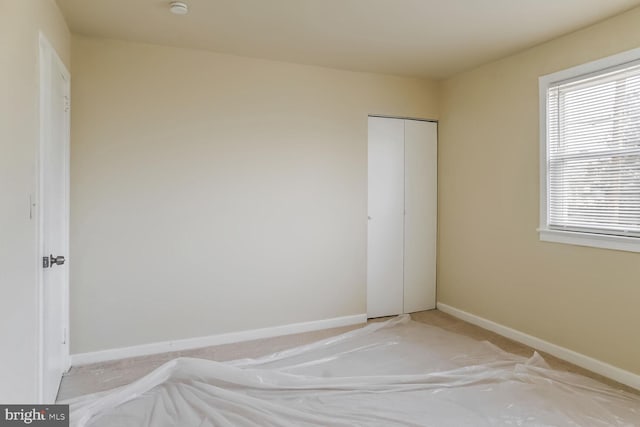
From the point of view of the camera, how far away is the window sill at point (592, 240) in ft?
9.23

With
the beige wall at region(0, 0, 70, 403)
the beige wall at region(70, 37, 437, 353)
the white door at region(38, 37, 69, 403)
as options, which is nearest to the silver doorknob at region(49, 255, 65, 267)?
the white door at region(38, 37, 69, 403)

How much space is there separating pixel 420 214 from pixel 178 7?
10.3 feet

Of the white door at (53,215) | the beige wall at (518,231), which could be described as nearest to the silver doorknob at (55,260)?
the white door at (53,215)

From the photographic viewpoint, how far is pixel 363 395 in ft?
8.65

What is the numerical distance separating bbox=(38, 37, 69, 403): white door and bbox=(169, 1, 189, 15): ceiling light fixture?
2.56ft

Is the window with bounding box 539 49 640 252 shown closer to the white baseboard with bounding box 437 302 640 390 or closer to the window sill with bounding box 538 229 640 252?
the window sill with bounding box 538 229 640 252

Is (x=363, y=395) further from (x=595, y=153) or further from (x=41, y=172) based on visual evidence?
(x=595, y=153)

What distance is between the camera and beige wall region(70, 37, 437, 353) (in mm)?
3264

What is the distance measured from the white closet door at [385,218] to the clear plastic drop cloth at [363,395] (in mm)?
1172

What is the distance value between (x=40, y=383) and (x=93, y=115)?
202cm

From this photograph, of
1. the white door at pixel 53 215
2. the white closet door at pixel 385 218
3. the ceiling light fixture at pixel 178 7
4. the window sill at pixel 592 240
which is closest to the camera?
the white door at pixel 53 215

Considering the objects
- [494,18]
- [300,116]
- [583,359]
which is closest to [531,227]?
[583,359]

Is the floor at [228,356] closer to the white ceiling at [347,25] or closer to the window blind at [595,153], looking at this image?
the window blind at [595,153]

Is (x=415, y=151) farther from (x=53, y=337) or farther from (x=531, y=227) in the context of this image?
(x=53, y=337)
